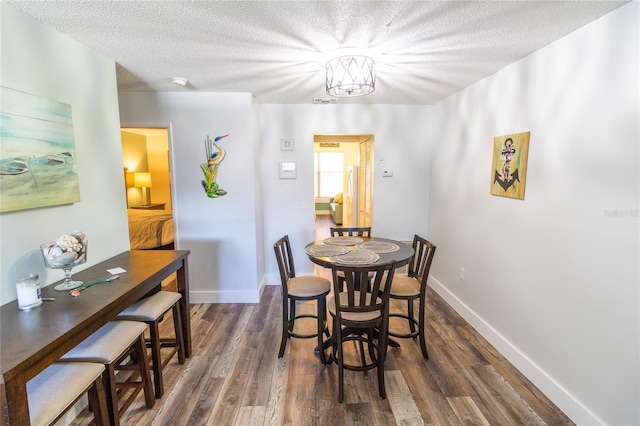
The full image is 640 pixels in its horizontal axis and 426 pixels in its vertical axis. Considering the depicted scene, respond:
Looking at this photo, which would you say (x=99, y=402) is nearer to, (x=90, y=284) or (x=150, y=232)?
(x=90, y=284)

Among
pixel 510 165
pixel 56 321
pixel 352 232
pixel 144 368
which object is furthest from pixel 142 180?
pixel 510 165

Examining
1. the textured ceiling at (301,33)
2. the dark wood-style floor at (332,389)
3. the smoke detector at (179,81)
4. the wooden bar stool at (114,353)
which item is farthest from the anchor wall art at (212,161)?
the wooden bar stool at (114,353)

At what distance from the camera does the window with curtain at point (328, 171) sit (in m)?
10.7

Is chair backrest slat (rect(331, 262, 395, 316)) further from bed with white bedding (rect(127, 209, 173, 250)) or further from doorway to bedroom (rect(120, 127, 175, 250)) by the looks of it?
doorway to bedroom (rect(120, 127, 175, 250))

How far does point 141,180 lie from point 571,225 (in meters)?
7.15

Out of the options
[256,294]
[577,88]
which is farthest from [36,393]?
[577,88]

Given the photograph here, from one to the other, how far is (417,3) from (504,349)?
2582 millimetres

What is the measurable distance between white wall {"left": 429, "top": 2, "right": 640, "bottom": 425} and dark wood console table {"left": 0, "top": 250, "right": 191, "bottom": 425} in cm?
263

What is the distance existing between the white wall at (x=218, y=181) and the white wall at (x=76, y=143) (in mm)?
968

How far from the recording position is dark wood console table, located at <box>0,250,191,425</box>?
103 cm

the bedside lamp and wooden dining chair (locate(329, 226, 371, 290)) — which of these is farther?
the bedside lamp

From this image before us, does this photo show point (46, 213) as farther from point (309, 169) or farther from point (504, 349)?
point (504, 349)

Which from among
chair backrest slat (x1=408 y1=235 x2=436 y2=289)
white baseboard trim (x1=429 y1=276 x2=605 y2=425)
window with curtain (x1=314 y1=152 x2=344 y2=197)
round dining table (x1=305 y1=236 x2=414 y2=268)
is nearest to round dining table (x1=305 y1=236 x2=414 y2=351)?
round dining table (x1=305 y1=236 x2=414 y2=268)

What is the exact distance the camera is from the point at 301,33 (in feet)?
6.00
